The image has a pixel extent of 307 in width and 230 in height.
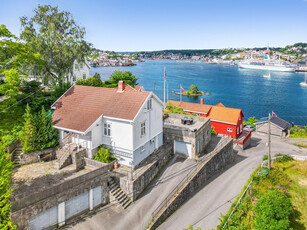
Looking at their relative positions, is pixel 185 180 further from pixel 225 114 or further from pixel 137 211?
pixel 225 114

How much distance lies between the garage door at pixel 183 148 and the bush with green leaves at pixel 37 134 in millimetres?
15661

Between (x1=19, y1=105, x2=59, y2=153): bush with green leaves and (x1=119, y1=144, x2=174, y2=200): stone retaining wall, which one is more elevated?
(x1=19, y1=105, x2=59, y2=153): bush with green leaves

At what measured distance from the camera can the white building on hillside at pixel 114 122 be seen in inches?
912

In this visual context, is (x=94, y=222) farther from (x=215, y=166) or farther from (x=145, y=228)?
(x=215, y=166)

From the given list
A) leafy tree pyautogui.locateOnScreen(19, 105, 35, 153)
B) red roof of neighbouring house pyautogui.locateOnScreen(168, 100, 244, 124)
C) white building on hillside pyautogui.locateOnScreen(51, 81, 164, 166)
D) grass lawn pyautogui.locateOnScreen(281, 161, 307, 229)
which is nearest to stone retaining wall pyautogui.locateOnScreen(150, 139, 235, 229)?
white building on hillside pyautogui.locateOnScreen(51, 81, 164, 166)

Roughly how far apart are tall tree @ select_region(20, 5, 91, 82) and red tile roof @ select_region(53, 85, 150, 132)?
42.3 feet

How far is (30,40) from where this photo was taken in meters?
37.3

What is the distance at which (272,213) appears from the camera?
19.5 meters

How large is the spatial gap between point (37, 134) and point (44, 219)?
9.53 metres

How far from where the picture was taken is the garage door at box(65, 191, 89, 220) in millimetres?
18172

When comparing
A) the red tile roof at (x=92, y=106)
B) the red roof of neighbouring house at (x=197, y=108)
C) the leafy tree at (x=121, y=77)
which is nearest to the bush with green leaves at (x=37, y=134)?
the red tile roof at (x=92, y=106)

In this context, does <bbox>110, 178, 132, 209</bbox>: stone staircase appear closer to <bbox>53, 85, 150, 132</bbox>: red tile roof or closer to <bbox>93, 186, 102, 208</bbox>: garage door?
<bbox>93, 186, 102, 208</bbox>: garage door

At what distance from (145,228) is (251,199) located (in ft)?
45.0

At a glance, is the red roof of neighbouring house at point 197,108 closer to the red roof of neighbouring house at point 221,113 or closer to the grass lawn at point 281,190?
the red roof of neighbouring house at point 221,113
